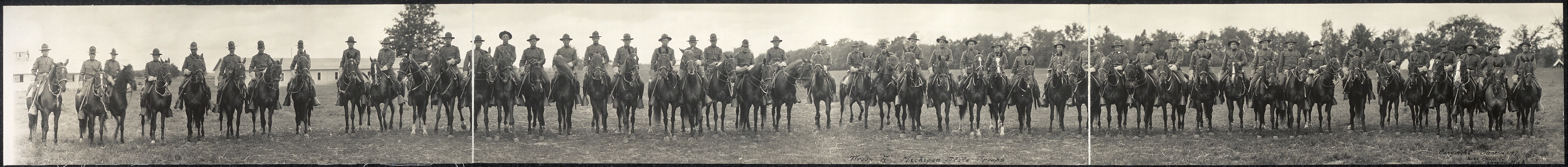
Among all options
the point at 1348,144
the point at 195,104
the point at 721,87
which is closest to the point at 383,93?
the point at 195,104

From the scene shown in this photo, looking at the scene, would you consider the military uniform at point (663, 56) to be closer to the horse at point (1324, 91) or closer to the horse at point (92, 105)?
the horse at point (92, 105)

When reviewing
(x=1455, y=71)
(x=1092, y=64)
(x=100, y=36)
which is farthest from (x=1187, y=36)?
(x=100, y=36)

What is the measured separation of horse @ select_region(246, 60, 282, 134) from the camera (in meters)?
9.95

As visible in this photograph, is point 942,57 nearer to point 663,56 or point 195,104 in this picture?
point 663,56

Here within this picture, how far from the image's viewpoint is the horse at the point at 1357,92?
1006 centimetres

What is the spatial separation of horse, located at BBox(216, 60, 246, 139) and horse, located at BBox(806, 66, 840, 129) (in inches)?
213

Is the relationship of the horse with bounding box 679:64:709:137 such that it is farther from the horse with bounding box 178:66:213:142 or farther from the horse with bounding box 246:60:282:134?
the horse with bounding box 178:66:213:142

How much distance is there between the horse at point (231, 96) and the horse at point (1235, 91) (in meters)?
9.40

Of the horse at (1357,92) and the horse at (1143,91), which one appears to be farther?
the horse at (1357,92)

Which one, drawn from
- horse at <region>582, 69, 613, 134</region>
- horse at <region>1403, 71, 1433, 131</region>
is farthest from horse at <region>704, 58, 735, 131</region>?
horse at <region>1403, 71, 1433, 131</region>

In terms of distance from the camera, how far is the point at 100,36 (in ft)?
33.0
